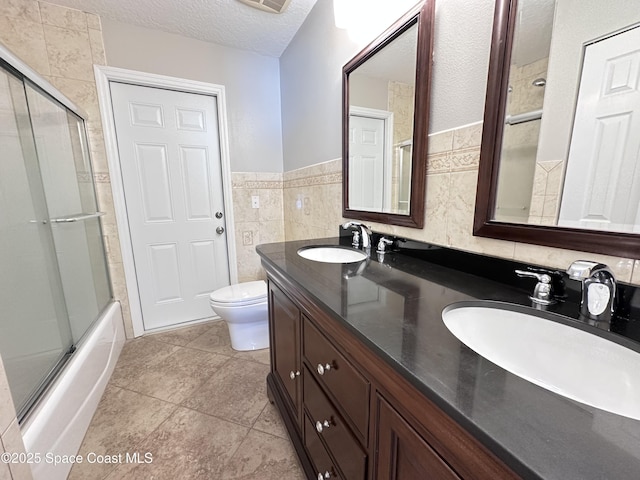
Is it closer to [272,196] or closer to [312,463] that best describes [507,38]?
[312,463]

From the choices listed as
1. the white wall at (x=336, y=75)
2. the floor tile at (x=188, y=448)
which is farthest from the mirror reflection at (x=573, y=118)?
the floor tile at (x=188, y=448)

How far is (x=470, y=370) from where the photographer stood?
43 centimetres

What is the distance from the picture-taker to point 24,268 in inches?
49.2

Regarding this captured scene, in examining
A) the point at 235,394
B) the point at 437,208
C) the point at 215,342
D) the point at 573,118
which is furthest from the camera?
the point at 215,342

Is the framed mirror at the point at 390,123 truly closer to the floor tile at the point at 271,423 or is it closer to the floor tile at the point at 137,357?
the floor tile at the point at 271,423

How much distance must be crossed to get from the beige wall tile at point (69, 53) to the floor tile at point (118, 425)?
2.07 m

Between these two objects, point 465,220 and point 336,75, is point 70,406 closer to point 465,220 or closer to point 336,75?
point 465,220

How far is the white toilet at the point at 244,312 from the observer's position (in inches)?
71.4

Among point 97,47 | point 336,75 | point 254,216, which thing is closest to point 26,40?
point 97,47

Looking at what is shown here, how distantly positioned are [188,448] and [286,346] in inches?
26.8

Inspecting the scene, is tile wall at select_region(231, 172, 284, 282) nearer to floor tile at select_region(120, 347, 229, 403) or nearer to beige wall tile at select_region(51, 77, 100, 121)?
floor tile at select_region(120, 347, 229, 403)

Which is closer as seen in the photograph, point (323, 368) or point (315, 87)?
point (323, 368)

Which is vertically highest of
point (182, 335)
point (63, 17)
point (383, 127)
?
point (63, 17)

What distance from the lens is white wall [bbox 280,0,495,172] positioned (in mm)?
847
